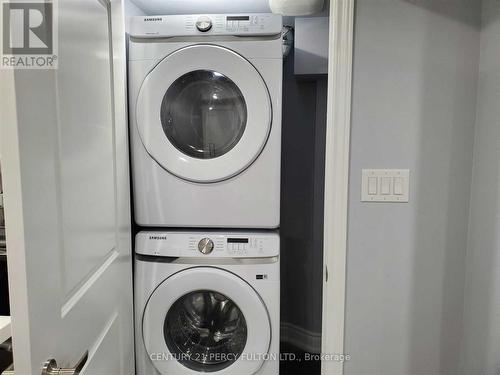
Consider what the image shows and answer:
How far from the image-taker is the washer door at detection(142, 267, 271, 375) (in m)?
1.44

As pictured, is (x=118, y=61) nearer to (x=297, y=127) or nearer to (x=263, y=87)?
(x=263, y=87)

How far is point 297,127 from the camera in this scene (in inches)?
83.0

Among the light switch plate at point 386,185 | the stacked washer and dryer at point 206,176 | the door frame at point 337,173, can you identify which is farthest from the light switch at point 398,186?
the stacked washer and dryer at point 206,176

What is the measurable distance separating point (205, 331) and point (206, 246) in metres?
0.46

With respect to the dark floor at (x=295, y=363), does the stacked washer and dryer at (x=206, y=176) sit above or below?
above

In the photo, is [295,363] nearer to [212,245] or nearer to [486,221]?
[212,245]

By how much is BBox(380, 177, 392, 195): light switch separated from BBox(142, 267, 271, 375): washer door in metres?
0.65

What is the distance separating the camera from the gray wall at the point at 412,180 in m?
1.12

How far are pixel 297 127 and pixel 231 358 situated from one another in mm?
1293

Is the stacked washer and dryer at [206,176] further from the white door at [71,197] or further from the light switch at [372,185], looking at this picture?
the light switch at [372,185]

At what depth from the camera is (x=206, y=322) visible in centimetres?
163

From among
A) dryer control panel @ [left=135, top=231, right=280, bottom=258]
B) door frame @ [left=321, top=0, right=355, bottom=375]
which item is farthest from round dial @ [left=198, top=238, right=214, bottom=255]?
door frame @ [left=321, top=0, right=355, bottom=375]

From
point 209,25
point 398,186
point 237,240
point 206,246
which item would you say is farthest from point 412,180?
point 209,25

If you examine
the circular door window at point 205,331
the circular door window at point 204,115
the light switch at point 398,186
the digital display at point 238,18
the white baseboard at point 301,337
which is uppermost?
the digital display at point 238,18
